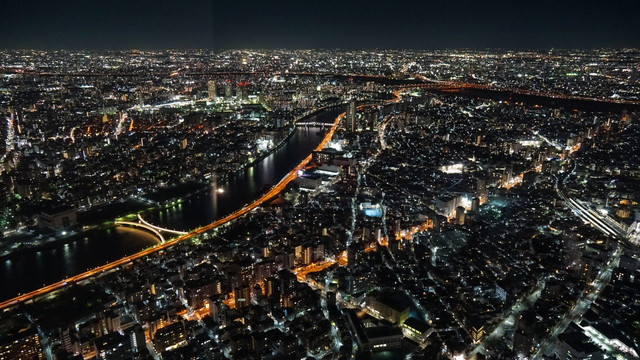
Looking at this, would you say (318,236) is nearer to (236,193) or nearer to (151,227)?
(151,227)

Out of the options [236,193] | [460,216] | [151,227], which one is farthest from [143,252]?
[460,216]

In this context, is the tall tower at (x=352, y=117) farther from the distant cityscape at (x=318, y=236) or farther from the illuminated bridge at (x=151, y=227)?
the illuminated bridge at (x=151, y=227)

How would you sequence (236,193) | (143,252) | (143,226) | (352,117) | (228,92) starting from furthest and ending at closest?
(228,92)
(352,117)
(236,193)
(143,226)
(143,252)

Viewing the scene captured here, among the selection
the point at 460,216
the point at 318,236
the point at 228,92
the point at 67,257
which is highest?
the point at 228,92

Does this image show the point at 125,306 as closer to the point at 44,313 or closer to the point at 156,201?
the point at 44,313

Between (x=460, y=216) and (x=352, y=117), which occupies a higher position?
(x=352, y=117)

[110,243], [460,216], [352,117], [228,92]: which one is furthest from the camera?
[228,92]

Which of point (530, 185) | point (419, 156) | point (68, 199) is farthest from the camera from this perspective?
point (419, 156)

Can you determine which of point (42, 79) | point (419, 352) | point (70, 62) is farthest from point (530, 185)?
point (70, 62)
